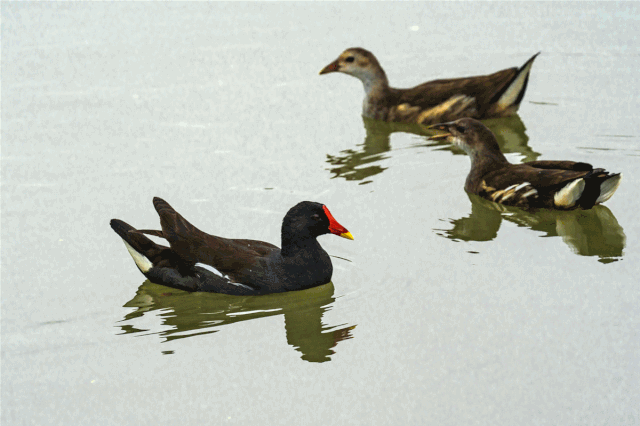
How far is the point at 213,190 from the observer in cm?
1056

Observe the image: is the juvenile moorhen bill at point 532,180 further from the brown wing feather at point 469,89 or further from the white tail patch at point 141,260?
the white tail patch at point 141,260

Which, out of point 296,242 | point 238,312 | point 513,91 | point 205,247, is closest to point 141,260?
point 205,247

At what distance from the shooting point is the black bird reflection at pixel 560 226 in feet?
30.1

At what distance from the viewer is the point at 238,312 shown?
25.6ft

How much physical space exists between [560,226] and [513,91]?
431cm

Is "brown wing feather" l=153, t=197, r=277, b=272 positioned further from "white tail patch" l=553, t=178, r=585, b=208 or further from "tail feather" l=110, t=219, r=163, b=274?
"white tail patch" l=553, t=178, r=585, b=208

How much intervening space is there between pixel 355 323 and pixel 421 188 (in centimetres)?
359

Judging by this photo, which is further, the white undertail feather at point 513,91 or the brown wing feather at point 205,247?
the white undertail feather at point 513,91

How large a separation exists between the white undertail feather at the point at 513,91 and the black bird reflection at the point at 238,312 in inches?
255

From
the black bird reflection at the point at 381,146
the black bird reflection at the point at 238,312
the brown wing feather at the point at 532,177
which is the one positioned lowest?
the black bird reflection at the point at 238,312

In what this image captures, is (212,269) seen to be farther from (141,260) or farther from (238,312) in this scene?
(141,260)

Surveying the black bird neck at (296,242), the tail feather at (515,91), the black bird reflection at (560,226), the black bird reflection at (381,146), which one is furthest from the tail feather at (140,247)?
the tail feather at (515,91)

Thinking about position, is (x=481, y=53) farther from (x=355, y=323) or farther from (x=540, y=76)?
(x=355, y=323)

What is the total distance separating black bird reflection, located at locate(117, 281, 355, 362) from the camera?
7383 mm
